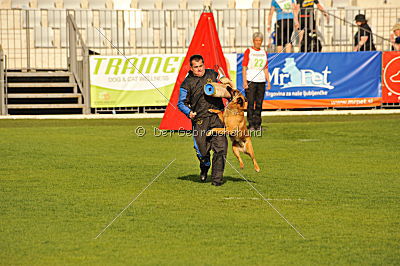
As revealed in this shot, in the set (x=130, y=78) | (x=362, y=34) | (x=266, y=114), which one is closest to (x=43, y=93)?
(x=130, y=78)

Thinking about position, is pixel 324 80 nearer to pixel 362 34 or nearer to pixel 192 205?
pixel 362 34

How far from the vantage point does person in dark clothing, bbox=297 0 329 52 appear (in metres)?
24.9

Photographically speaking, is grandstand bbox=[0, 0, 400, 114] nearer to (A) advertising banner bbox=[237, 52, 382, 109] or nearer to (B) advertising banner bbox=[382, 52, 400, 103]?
(A) advertising banner bbox=[237, 52, 382, 109]

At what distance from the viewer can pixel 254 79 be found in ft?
57.3

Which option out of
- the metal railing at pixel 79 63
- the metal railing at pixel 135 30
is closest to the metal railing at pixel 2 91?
the metal railing at pixel 79 63

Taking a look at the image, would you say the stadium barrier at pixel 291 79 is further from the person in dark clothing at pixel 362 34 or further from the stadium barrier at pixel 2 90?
the stadium barrier at pixel 2 90

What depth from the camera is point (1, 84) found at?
2400cm

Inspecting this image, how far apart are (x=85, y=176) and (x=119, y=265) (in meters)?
5.15

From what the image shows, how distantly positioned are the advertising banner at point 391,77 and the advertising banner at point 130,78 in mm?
4468

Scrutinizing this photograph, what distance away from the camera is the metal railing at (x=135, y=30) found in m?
26.6

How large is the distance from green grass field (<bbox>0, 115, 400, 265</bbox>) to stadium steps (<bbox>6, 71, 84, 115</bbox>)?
812 centimetres

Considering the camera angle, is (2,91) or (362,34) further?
(362,34)

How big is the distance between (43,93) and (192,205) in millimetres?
16660

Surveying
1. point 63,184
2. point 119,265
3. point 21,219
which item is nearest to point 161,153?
point 63,184
